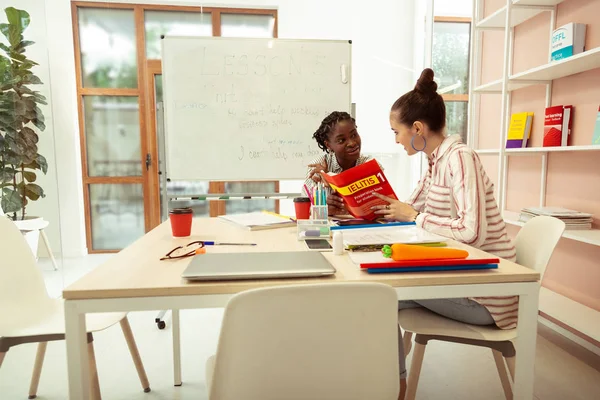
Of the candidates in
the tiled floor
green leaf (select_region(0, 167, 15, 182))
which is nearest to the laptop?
the tiled floor

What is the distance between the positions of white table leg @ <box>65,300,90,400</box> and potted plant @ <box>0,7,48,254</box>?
8.17 ft

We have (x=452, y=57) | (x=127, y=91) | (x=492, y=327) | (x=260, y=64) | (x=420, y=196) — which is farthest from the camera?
(x=452, y=57)

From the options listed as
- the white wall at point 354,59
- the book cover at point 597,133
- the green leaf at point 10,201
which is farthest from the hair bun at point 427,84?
the green leaf at point 10,201

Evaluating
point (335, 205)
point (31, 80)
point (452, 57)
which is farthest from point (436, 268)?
point (452, 57)

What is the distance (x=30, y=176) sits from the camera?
312cm

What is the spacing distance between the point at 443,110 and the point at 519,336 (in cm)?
82

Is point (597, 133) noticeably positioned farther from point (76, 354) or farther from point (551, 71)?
point (76, 354)

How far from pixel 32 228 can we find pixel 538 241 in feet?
10.6

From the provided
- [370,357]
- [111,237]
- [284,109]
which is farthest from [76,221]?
[370,357]

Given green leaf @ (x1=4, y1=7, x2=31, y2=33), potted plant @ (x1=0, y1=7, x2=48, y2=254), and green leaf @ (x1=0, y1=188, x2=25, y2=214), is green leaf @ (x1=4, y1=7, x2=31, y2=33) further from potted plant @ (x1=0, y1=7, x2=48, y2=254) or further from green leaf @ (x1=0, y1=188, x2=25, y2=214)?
green leaf @ (x1=0, y1=188, x2=25, y2=214)

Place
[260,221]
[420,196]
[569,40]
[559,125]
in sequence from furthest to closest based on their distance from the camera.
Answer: [559,125], [569,40], [420,196], [260,221]

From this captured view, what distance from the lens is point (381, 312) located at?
67cm

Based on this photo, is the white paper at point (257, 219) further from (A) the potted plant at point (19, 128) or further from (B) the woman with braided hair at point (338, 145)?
(A) the potted plant at point (19, 128)

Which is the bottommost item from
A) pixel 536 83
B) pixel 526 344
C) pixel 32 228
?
pixel 32 228
